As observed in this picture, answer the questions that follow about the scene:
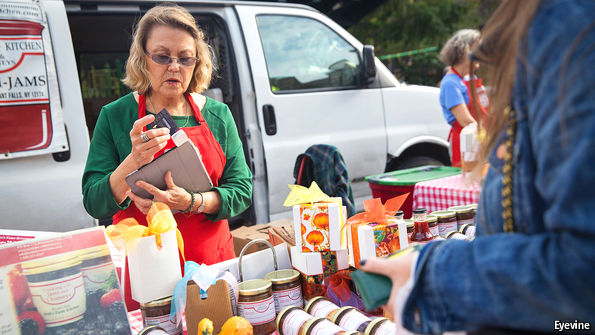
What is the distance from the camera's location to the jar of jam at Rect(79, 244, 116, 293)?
1163 mm

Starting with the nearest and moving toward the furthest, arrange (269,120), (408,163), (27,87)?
(27,87) → (269,120) → (408,163)

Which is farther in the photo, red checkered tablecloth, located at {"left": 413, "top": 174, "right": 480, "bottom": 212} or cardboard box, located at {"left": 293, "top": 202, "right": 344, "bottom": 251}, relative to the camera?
red checkered tablecloth, located at {"left": 413, "top": 174, "right": 480, "bottom": 212}

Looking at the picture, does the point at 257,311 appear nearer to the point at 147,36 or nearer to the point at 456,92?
the point at 147,36

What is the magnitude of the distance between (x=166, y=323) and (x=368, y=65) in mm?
3066

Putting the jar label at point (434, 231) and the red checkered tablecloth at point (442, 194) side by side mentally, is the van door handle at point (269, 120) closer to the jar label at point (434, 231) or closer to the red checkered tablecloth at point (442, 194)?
the red checkered tablecloth at point (442, 194)

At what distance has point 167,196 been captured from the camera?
1562 mm

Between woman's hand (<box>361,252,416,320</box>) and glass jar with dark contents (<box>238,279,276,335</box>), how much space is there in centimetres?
63

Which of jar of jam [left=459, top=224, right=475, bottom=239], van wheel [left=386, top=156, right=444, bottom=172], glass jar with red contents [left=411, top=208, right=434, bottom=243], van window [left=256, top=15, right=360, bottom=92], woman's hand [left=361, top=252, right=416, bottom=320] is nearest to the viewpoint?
woman's hand [left=361, top=252, right=416, bottom=320]

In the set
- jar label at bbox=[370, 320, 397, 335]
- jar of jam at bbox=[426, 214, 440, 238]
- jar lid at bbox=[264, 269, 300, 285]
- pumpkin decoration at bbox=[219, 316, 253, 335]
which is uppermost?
jar of jam at bbox=[426, 214, 440, 238]

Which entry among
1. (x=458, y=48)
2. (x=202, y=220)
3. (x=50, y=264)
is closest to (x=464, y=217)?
(x=202, y=220)

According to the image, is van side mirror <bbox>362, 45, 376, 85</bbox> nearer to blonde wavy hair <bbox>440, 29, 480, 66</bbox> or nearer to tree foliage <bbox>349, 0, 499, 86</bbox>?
blonde wavy hair <bbox>440, 29, 480, 66</bbox>

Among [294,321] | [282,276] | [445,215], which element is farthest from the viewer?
[445,215]

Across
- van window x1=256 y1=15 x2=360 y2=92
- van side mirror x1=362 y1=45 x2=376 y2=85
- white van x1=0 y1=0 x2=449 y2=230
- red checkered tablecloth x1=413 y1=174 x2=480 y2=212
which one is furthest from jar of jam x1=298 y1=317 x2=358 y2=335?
van side mirror x1=362 y1=45 x2=376 y2=85

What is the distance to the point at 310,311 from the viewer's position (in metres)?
1.29
